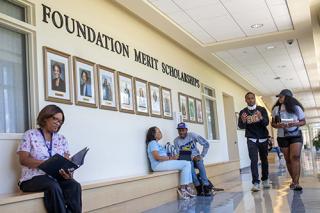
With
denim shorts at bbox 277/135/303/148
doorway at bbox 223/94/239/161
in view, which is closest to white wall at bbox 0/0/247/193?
denim shorts at bbox 277/135/303/148

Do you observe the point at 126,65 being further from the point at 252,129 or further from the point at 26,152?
the point at 26,152

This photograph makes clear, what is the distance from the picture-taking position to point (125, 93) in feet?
18.2

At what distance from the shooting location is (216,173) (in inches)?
298

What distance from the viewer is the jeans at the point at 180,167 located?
5699 millimetres

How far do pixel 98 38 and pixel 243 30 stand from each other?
3.38 meters

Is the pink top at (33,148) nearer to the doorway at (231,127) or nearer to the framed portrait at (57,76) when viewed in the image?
the framed portrait at (57,76)

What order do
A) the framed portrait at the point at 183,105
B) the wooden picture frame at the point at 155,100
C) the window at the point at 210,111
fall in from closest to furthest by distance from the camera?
the wooden picture frame at the point at 155,100, the framed portrait at the point at 183,105, the window at the point at 210,111

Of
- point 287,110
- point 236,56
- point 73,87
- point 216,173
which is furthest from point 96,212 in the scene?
point 236,56

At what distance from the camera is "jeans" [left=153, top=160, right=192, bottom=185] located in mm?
5699

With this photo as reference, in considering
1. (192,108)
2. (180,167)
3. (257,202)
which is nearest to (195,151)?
(180,167)

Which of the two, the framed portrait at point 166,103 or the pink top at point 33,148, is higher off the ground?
the framed portrait at point 166,103

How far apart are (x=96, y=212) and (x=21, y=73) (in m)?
1.61

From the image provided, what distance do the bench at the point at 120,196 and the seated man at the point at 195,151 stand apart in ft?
1.42

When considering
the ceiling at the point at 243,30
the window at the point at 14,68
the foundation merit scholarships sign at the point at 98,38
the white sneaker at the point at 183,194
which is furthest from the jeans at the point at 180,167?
the window at the point at 14,68
